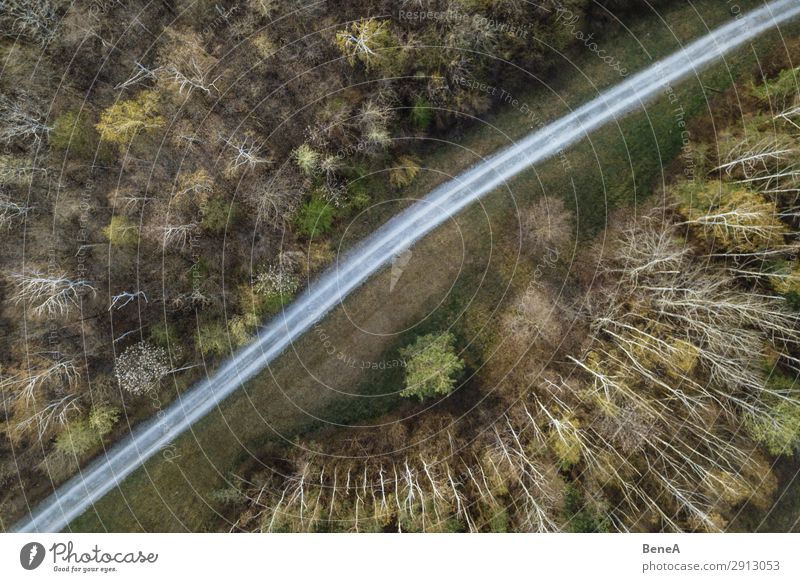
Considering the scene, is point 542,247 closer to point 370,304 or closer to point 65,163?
point 370,304

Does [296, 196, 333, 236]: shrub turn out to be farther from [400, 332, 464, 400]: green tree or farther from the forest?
the forest

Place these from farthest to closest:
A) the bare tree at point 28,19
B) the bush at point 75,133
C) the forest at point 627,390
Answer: the bush at point 75,133, the bare tree at point 28,19, the forest at point 627,390

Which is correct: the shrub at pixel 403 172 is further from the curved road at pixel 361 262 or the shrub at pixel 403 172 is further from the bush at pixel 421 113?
the bush at pixel 421 113

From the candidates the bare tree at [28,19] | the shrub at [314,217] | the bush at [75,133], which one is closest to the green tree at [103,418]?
the bush at [75,133]

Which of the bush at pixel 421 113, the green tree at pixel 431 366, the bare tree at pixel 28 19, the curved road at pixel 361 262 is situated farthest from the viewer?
the curved road at pixel 361 262

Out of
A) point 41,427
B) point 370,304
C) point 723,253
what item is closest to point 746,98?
point 723,253

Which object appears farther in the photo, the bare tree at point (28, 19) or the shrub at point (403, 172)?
the shrub at point (403, 172)
